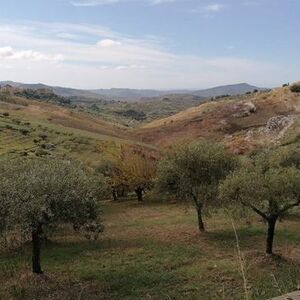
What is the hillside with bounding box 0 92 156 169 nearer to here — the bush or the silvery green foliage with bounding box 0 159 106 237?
the silvery green foliage with bounding box 0 159 106 237

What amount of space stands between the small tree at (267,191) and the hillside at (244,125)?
60.0 meters

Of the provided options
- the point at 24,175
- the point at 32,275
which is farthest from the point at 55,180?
the point at 32,275

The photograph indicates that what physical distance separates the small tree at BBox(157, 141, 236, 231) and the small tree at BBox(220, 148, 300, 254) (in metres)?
8.93

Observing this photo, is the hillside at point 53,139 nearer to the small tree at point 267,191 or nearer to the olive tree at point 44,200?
the small tree at point 267,191

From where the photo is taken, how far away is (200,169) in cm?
4397

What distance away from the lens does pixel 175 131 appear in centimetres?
12481

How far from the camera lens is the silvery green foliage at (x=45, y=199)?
26.5 metres

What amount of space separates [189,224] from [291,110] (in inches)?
3037

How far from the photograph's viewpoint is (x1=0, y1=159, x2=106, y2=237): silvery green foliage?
26.5 meters

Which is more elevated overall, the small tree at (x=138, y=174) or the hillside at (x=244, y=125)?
the hillside at (x=244, y=125)

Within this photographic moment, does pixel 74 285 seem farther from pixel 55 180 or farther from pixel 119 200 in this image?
pixel 119 200

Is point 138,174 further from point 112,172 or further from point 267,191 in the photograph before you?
point 267,191

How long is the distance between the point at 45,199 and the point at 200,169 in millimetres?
20085

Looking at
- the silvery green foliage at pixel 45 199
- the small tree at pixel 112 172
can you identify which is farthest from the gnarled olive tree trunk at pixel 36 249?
the small tree at pixel 112 172
